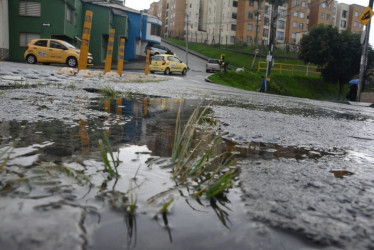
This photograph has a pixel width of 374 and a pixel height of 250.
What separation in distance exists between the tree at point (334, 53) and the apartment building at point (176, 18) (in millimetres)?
54855

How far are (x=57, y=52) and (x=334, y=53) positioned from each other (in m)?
29.2

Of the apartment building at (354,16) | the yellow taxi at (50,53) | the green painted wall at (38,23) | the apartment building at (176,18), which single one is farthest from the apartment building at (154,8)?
the yellow taxi at (50,53)

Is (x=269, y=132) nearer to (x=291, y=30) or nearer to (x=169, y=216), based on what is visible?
(x=169, y=216)

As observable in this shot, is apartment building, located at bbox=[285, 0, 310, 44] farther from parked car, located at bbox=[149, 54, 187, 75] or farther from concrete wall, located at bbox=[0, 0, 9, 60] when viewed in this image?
concrete wall, located at bbox=[0, 0, 9, 60]

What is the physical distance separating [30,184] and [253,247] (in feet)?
2.46

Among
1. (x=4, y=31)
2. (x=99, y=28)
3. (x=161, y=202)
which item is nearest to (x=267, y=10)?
(x=99, y=28)

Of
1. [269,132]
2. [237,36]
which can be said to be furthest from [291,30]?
[269,132]

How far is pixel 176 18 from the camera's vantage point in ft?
310

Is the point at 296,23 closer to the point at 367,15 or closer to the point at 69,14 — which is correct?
the point at 69,14

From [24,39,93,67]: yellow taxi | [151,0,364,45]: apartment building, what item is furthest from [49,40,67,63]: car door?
[151,0,364,45]: apartment building

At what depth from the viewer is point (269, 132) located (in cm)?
306

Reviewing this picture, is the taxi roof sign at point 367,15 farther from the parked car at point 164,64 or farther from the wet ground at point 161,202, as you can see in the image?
the wet ground at point 161,202

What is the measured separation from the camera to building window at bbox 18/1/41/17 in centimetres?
2897

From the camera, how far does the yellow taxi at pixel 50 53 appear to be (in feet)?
76.5
